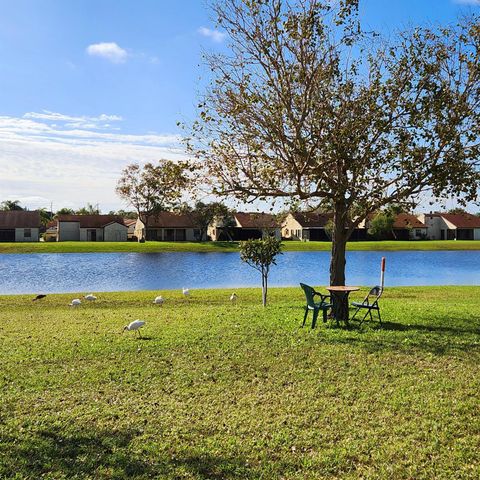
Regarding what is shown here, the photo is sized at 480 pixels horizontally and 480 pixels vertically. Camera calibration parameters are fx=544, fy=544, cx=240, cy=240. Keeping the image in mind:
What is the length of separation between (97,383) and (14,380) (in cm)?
141

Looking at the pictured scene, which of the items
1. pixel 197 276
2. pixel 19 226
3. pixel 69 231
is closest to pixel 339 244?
pixel 197 276

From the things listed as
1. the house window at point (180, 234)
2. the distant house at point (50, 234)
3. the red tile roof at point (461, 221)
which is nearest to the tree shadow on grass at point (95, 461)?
the house window at point (180, 234)

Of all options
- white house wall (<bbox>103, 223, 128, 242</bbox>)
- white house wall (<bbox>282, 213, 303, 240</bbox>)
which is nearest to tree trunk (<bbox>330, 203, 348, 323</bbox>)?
white house wall (<bbox>282, 213, 303, 240</bbox>)

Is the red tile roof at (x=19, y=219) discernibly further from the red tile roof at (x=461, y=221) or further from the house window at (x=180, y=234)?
the red tile roof at (x=461, y=221)

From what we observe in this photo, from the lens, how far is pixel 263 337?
11.8 m

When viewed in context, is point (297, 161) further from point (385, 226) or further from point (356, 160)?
point (385, 226)

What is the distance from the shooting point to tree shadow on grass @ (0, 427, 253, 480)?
18.0 feet

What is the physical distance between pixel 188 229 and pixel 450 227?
43713mm

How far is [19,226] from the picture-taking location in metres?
83.8

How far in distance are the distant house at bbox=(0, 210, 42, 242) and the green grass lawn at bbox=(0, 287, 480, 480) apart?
248ft

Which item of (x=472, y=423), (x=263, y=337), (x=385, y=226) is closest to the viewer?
(x=472, y=423)

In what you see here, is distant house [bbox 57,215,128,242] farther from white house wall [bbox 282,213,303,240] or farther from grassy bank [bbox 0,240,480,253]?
white house wall [bbox 282,213,303,240]

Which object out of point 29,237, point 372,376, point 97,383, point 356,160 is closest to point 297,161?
point 356,160

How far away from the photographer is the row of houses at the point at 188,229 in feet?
278
